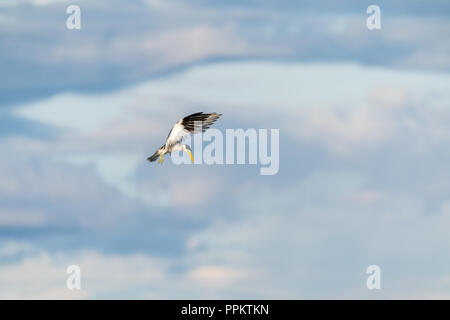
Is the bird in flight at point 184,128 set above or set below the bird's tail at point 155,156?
above

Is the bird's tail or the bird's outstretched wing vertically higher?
the bird's outstretched wing

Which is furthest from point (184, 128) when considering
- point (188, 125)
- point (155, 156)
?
point (155, 156)

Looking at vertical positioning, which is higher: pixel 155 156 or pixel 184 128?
pixel 184 128

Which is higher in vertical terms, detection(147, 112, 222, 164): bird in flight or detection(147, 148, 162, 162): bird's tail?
detection(147, 112, 222, 164): bird in flight

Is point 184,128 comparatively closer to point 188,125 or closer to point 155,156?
point 188,125

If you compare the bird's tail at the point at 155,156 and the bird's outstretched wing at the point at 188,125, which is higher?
the bird's outstretched wing at the point at 188,125
